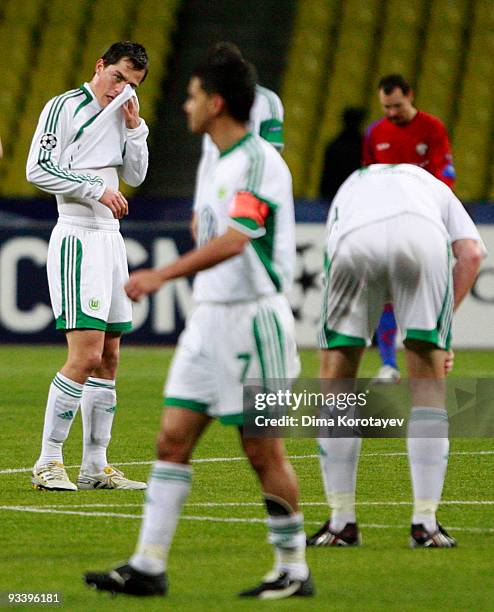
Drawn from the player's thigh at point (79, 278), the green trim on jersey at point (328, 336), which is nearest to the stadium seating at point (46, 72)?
the player's thigh at point (79, 278)

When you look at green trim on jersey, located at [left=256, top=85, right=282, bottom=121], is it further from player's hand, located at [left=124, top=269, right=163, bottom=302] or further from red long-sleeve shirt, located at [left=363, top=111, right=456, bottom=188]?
red long-sleeve shirt, located at [left=363, top=111, right=456, bottom=188]

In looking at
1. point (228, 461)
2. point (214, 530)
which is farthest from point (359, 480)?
point (214, 530)

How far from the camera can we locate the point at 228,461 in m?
7.74

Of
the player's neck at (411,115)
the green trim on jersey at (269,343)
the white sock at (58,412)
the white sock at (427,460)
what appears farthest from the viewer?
the player's neck at (411,115)

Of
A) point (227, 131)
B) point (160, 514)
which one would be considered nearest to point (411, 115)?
point (227, 131)

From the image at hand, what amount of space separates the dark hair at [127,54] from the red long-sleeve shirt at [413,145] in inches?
129

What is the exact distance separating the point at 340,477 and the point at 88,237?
6.67 ft

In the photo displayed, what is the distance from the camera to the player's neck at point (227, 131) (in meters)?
4.48

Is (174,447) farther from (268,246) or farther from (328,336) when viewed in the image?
(328,336)

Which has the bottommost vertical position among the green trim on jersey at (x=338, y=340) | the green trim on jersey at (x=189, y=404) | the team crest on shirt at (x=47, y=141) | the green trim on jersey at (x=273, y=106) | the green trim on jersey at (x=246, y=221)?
the green trim on jersey at (x=189, y=404)

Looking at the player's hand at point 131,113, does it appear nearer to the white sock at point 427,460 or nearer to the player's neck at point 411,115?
the white sock at point 427,460

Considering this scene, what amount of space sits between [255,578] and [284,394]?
63 cm

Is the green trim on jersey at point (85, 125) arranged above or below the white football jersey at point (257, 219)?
above

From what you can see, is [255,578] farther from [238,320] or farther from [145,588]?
[238,320]
